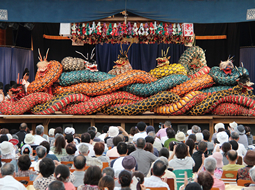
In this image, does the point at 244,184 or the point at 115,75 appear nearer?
the point at 244,184

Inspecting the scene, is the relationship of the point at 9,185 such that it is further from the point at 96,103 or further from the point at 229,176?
the point at 96,103

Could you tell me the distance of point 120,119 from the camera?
29.6 feet

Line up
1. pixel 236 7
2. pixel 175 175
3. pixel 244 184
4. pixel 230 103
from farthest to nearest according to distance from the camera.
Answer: pixel 230 103
pixel 236 7
pixel 175 175
pixel 244 184

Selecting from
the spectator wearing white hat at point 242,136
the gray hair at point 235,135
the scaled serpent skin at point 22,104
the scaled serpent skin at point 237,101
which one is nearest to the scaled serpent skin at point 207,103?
the scaled serpent skin at point 237,101

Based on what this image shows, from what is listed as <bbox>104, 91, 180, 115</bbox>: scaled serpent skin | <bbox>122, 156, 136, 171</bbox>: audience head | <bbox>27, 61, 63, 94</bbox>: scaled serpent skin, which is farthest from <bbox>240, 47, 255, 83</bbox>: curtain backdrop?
<bbox>122, 156, 136, 171</bbox>: audience head

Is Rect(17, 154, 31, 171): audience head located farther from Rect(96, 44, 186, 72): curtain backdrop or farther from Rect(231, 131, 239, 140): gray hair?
Rect(96, 44, 186, 72): curtain backdrop

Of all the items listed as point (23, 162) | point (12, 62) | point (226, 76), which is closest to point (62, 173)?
point (23, 162)

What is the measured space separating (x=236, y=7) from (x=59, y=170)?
228 inches

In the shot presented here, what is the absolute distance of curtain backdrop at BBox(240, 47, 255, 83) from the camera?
11.6m

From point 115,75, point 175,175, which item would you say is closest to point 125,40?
point 115,75

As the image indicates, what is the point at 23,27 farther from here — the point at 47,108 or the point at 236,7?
the point at 236,7

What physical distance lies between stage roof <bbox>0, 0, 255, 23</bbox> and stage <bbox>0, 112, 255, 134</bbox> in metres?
2.21

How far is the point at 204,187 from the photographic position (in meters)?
3.29

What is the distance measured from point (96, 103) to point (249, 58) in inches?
214
